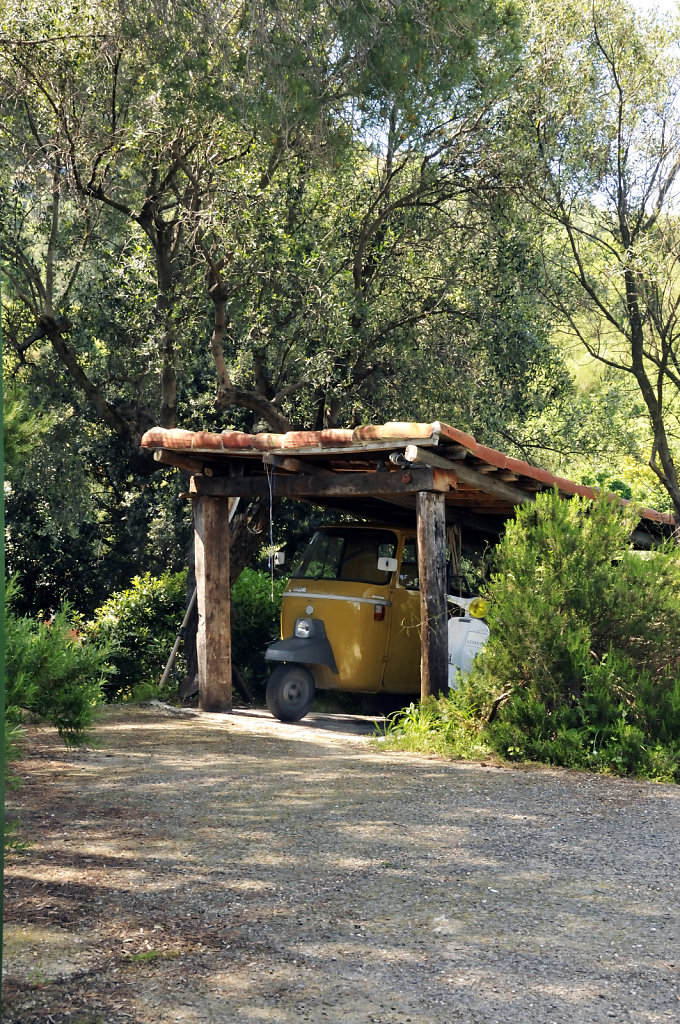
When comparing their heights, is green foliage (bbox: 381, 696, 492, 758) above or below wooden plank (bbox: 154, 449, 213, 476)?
below

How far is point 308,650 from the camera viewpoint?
10773 millimetres

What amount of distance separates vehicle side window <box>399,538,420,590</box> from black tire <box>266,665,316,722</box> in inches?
57.2

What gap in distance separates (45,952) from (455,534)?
29.7 feet

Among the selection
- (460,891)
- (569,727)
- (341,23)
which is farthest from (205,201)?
(460,891)

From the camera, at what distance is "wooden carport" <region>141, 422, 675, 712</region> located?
31.1ft

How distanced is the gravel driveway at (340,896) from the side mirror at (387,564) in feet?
10.5

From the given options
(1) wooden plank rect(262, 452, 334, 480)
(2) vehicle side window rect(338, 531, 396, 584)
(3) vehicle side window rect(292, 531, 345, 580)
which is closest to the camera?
(1) wooden plank rect(262, 452, 334, 480)

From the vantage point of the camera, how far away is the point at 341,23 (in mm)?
8930

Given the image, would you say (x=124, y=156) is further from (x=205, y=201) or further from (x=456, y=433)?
(x=456, y=433)

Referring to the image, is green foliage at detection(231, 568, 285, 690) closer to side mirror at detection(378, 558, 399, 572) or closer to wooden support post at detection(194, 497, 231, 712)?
wooden support post at detection(194, 497, 231, 712)

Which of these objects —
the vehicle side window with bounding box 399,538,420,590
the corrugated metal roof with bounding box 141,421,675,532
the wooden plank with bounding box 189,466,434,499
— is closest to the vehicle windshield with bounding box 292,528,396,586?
the vehicle side window with bounding box 399,538,420,590

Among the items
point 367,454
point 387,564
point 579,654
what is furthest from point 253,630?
point 579,654

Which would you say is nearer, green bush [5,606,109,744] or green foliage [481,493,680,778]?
green bush [5,606,109,744]

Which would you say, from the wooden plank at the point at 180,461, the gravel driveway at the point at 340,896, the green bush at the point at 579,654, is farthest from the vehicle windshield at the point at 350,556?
the gravel driveway at the point at 340,896
